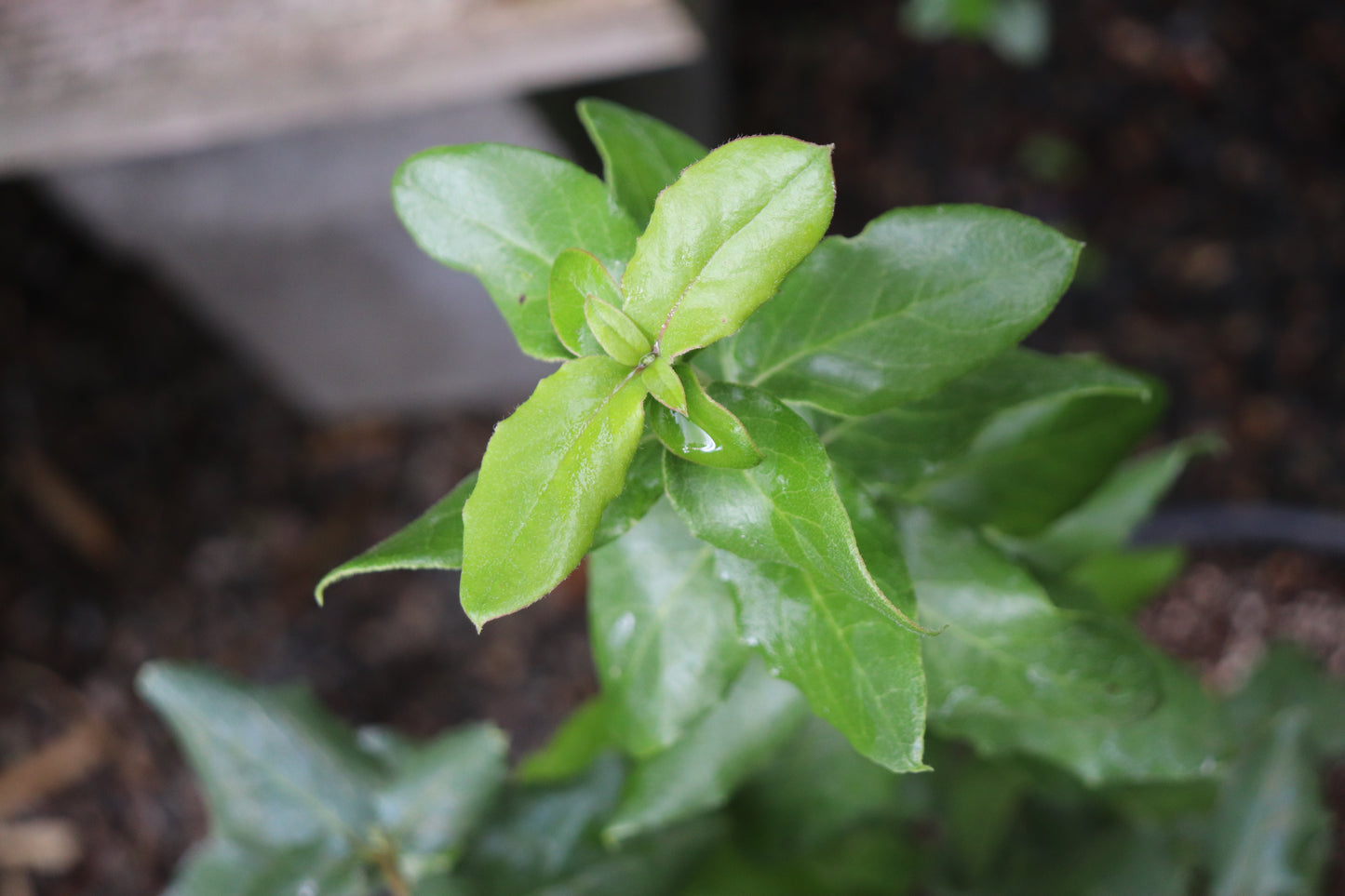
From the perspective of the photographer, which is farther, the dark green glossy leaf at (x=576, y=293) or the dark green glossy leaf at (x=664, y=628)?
the dark green glossy leaf at (x=664, y=628)

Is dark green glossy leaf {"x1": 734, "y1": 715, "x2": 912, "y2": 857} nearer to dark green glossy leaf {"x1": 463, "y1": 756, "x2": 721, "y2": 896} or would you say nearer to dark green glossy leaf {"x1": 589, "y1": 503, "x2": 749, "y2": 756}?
dark green glossy leaf {"x1": 463, "y1": 756, "x2": 721, "y2": 896}

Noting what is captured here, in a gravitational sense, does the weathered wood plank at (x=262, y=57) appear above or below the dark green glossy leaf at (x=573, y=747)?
above

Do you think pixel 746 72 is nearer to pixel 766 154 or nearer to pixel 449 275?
pixel 449 275

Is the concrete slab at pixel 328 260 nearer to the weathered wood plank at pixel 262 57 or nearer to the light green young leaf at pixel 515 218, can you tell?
the weathered wood plank at pixel 262 57

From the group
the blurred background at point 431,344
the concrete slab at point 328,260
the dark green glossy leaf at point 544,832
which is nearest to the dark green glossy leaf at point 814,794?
the dark green glossy leaf at point 544,832

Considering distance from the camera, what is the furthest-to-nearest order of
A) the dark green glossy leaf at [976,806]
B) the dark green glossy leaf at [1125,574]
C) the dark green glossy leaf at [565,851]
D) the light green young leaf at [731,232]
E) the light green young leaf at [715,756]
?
the dark green glossy leaf at [1125,574], the dark green glossy leaf at [976,806], the dark green glossy leaf at [565,851], the light green young leaf at [715,756], the light green young leaf at [731,232]

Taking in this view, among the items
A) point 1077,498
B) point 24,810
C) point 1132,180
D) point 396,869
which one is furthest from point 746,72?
point 24,810

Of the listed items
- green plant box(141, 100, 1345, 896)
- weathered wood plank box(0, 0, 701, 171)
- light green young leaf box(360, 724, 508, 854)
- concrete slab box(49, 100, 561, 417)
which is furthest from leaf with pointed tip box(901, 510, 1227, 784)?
concrete slab box(49, 100, 561, 417)
